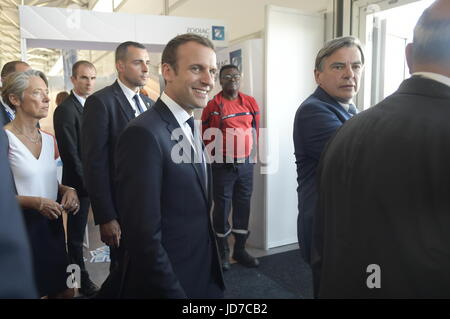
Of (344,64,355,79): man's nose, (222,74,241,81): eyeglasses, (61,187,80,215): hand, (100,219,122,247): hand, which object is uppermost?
(222,74,241,81): eyeglasses

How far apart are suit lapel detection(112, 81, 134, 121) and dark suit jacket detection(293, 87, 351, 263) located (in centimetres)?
93

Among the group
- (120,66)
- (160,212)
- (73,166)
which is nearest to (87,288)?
(73,166)

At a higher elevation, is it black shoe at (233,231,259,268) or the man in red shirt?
the man in red shirt

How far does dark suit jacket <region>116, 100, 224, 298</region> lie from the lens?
1018mm

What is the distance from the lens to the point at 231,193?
310cm

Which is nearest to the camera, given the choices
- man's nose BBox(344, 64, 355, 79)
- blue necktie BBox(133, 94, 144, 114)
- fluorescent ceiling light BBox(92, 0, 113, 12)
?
man's nose BBox(344, 64, 355, 79)

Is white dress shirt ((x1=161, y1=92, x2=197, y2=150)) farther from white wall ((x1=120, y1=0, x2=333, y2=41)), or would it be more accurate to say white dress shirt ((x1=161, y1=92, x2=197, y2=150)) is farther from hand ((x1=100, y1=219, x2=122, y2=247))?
white wall ((x1=120, y1=0, x2=333, y2=41))

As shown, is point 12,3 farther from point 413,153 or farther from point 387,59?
point 413,153

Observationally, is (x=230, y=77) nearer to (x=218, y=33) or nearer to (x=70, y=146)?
(x=218, y=33)

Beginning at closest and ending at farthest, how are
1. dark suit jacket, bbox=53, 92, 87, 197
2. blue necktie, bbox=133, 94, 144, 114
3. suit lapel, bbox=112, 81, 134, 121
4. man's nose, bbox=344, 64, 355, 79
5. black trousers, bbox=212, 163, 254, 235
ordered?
1. man's nose, bbox=344, 64, 355, 79
2. suit lapel, bbox=112, 81, 134, 121
3. blue necktie, bbox=133, 94, 144, 114
4. dark suit jacket, bbox=53, 92, 87, 197
5. black trousers, bbox=212, 163, 254, 235

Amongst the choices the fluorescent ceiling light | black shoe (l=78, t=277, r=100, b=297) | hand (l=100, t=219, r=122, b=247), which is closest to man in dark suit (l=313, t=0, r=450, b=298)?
hand (l=100, t=219, r=122, b=247)

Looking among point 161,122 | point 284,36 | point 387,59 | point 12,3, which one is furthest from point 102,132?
point 12,3

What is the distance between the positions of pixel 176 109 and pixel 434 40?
778 millimetres
